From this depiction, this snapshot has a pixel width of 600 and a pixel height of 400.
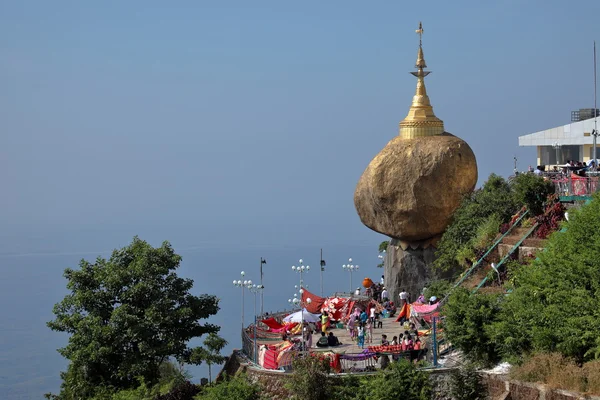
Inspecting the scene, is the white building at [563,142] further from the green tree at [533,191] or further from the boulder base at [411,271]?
the green tree at [533,191]

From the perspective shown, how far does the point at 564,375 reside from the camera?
24984 mm

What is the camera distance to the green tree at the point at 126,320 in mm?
32500

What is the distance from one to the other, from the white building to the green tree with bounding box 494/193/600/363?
20.1 meters

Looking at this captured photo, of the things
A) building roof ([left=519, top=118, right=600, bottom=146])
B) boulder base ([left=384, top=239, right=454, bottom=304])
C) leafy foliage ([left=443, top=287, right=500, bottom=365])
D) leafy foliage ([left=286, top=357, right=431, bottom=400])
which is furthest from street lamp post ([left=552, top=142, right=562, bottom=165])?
leafy foliage ([left=286, top=357, right=431, bottom=400])

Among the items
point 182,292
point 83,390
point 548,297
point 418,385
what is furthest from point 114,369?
point 548,297

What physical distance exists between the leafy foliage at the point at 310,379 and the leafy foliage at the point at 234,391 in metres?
1.57

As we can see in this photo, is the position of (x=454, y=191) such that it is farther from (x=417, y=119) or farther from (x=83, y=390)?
(x=83, y=390)

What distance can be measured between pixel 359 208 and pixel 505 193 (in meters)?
5.47

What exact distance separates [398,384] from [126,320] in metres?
9.44

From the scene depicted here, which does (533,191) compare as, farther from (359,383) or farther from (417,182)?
(359,383)

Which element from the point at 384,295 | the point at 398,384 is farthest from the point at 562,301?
the point at 384,295

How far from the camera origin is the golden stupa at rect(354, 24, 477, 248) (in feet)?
127

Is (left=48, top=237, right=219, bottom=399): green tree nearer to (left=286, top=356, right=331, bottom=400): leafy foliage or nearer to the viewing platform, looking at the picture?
(left=286, top=356, right=331, bottom=400): leafy foliage

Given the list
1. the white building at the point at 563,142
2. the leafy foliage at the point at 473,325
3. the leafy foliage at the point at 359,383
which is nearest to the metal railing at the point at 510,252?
the leafy foliage at the point at 473,325
